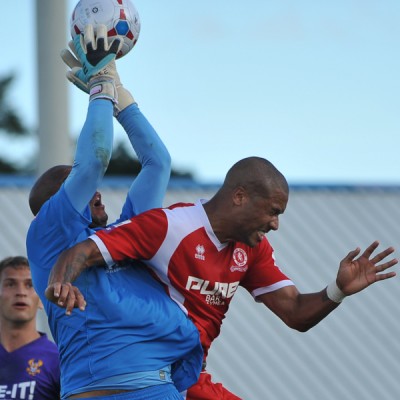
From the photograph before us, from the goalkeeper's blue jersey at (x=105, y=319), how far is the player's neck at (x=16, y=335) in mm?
2108

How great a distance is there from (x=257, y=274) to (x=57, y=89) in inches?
128

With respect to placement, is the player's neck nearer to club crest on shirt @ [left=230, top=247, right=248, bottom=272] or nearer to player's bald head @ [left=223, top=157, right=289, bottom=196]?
club crest on shirt @ [left=230, top=247, right=248, bottom=272]

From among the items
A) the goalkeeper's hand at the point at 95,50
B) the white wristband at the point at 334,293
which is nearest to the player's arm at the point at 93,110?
Result: the goalkeeper's hand at the point at 95,50

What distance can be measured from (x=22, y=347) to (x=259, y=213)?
8.71 ft

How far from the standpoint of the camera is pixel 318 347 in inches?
427

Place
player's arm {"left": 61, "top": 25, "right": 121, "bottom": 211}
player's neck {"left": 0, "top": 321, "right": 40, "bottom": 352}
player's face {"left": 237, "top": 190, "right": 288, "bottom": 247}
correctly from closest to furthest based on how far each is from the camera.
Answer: player's arm {"left": 61, "top": 25, "right": 121, "bottom": 211} → player's face {"left": 237, "top": 190, "right": 288, "bottom": 247} → player's neck {"left": 0, "top": 321, "right": 40, "bottom": 352}

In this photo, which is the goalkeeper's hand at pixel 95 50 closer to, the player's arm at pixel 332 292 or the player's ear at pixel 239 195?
the player's ear at pixel 239 195

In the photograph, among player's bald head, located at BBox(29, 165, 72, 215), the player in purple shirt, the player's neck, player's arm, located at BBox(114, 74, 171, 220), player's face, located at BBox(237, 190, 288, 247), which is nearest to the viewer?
player's face, located at BBox(237, 190, 288, 247)

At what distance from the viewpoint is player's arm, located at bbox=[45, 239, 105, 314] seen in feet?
15.1

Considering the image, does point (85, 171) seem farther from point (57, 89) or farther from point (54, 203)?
point (57, 89)

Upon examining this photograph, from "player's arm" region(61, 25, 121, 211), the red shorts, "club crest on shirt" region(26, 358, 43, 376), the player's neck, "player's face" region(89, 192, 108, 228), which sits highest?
"player's arm" region(61, 25, 121, 211)

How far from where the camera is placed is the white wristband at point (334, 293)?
529 cm

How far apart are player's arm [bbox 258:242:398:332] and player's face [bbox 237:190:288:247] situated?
435 mm

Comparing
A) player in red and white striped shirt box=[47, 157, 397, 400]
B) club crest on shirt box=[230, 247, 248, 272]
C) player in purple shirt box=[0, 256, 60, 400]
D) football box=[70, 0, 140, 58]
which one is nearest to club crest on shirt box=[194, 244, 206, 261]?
player in red and white striped shirt box=[47, 157, 397, 400]
